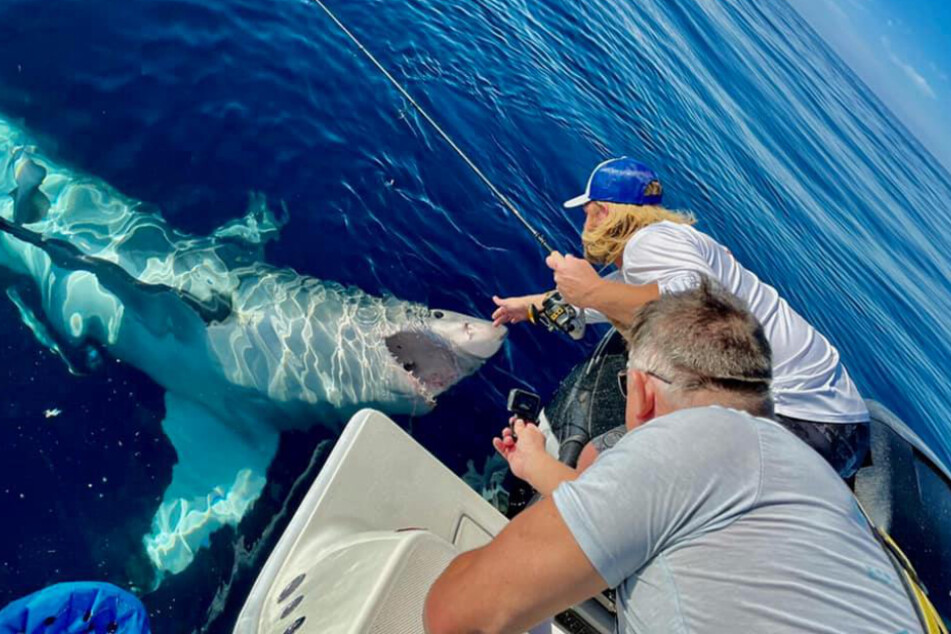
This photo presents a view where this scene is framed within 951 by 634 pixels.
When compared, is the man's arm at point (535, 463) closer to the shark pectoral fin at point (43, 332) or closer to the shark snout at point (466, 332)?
the shark snout at point (466, 332)

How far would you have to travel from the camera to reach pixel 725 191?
50.0 ft

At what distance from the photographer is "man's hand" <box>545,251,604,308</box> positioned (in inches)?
200

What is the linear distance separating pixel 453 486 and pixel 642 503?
2.10m

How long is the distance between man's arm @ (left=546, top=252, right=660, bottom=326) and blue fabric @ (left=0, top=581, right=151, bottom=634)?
10.8 ft

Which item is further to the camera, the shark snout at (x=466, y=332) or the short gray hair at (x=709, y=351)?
the shark snout at (x=466, y=332)

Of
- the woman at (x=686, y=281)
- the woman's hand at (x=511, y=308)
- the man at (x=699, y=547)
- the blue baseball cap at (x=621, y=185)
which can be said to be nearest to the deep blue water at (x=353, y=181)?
the woman's hand at (x=511, y=308)

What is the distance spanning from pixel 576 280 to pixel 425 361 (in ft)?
5.02

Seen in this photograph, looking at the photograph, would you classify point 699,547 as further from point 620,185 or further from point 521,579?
point 620,185

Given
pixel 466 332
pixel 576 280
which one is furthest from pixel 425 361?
pixel 576 280

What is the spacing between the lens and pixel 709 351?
2.50 m

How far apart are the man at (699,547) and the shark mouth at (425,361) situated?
11.4 ft

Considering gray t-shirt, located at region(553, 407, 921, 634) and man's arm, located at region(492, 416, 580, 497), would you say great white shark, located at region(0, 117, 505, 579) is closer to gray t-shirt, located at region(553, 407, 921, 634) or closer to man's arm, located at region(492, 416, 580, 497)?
man's arm, located at region(492, 416, 580, 497)

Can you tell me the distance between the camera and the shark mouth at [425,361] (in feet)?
19.1

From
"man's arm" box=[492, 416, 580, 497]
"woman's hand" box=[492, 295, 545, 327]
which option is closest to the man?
"man's arm" box=[492, 416, 580, 497]
